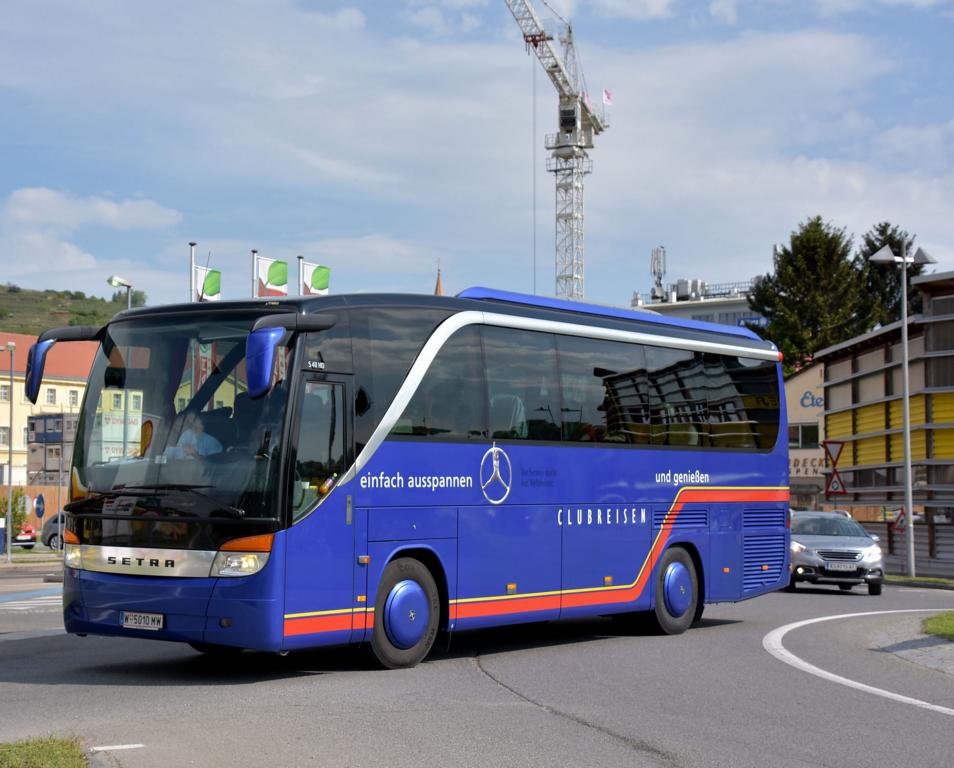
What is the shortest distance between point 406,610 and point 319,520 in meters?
1.35

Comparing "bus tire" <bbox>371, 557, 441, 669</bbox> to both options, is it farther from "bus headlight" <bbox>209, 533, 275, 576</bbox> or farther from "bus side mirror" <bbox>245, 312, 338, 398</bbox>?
"bus side mirror" <bbox>245, 312, 338, 398</bbox>

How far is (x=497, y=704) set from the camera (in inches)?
408

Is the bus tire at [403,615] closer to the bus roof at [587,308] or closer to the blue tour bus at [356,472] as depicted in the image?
the blue tour bus at [356,472]

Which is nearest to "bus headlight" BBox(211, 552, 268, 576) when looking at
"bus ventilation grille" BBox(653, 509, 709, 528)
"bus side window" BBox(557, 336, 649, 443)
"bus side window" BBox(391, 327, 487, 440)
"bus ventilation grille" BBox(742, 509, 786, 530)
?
"bus side window" BBox(391, 327, 487, 440)

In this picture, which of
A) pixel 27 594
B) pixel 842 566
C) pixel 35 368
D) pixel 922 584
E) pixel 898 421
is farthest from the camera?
pixel 898 421

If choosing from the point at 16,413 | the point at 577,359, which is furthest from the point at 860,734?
the point at 16,413

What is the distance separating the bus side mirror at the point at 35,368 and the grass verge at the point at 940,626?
1055cm

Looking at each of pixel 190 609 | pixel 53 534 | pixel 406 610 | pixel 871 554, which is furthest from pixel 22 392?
pixel 190 609

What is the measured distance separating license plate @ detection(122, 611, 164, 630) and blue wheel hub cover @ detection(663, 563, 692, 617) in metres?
7.14

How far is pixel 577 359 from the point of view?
15.2 m

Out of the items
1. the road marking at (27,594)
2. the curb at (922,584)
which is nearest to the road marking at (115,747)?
the road marking at (27,594)

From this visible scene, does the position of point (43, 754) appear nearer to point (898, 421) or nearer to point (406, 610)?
point (406, 610)

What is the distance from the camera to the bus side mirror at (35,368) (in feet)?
38.0

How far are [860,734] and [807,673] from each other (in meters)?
3.42
